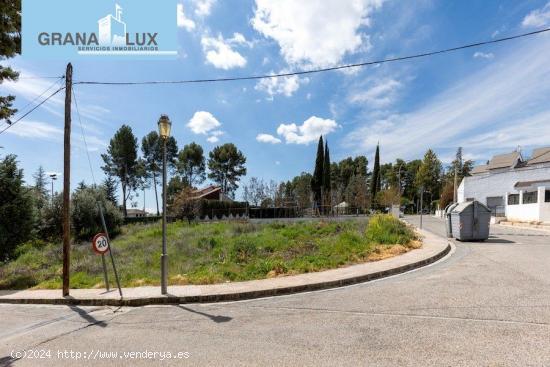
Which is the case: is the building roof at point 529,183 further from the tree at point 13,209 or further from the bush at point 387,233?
the tree at point 13,209

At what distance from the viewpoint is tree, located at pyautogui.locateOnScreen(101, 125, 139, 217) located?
60.7 m

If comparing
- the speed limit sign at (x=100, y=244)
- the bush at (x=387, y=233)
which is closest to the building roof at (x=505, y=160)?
the bush at (x=387, y=233)

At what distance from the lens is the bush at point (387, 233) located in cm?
1489

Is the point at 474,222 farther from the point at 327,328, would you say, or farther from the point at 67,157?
the point at 67,157

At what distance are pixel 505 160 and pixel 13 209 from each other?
61.9 metres

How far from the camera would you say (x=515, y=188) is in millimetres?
37875

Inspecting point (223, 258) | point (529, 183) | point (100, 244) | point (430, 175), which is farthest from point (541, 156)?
point (100, 244)

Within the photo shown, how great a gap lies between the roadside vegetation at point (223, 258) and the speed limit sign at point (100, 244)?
1.53 m

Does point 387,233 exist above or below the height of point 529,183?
below

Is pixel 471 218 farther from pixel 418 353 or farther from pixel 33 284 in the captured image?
pixel 33 284

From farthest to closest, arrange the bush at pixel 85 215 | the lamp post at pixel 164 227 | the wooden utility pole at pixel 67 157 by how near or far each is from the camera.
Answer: the bush at pixel 85 215
the wooden utility pole at pixel 67 157
the lamp post at pixel 164 227

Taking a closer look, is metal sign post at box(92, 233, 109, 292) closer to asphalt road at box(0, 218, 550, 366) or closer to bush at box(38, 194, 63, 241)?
asphalt road at box(0, 218, 550, 366)

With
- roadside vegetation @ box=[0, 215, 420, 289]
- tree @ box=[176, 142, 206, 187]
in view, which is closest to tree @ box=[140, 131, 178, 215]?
tree @ box=[176, 142, 206, 187]

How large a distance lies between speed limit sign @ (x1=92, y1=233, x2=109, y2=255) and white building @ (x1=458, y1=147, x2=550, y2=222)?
28891 millimetres
